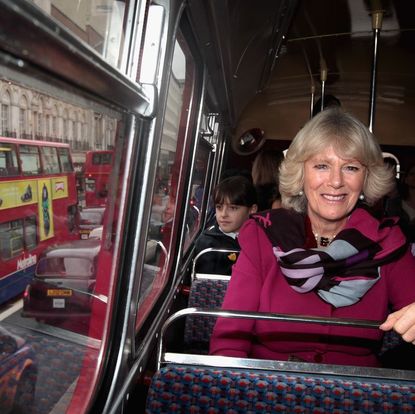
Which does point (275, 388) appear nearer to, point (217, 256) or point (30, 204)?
point (30, 204)


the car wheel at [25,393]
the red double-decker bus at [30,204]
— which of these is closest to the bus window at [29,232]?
the red double-decker bus at [30,204]

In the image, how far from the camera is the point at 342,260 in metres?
1.72

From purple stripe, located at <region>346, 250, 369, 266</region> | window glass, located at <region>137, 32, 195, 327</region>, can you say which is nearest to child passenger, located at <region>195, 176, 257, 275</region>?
window glass, located at <region>137, 32, 195, 327</region>

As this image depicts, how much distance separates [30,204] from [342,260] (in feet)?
3.58

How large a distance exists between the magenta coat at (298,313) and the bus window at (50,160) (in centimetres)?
77

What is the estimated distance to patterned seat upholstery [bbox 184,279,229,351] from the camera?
9.25 feet

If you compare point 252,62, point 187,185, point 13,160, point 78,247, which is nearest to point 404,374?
point 78,247

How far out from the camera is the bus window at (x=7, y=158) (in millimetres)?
1032

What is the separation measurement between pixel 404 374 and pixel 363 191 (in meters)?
0.77

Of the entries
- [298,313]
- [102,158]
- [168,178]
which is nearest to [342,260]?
[298,313]

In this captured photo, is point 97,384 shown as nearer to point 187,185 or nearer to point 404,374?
point 404,374

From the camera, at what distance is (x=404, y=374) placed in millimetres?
1411

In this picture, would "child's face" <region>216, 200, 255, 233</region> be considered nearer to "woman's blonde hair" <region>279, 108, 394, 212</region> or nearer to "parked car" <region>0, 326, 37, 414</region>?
"woman's blonde hair" <region>279, 108, 394, 212</region>

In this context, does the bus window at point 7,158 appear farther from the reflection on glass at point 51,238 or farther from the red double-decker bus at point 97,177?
the red double-decker bus at point 97,177
